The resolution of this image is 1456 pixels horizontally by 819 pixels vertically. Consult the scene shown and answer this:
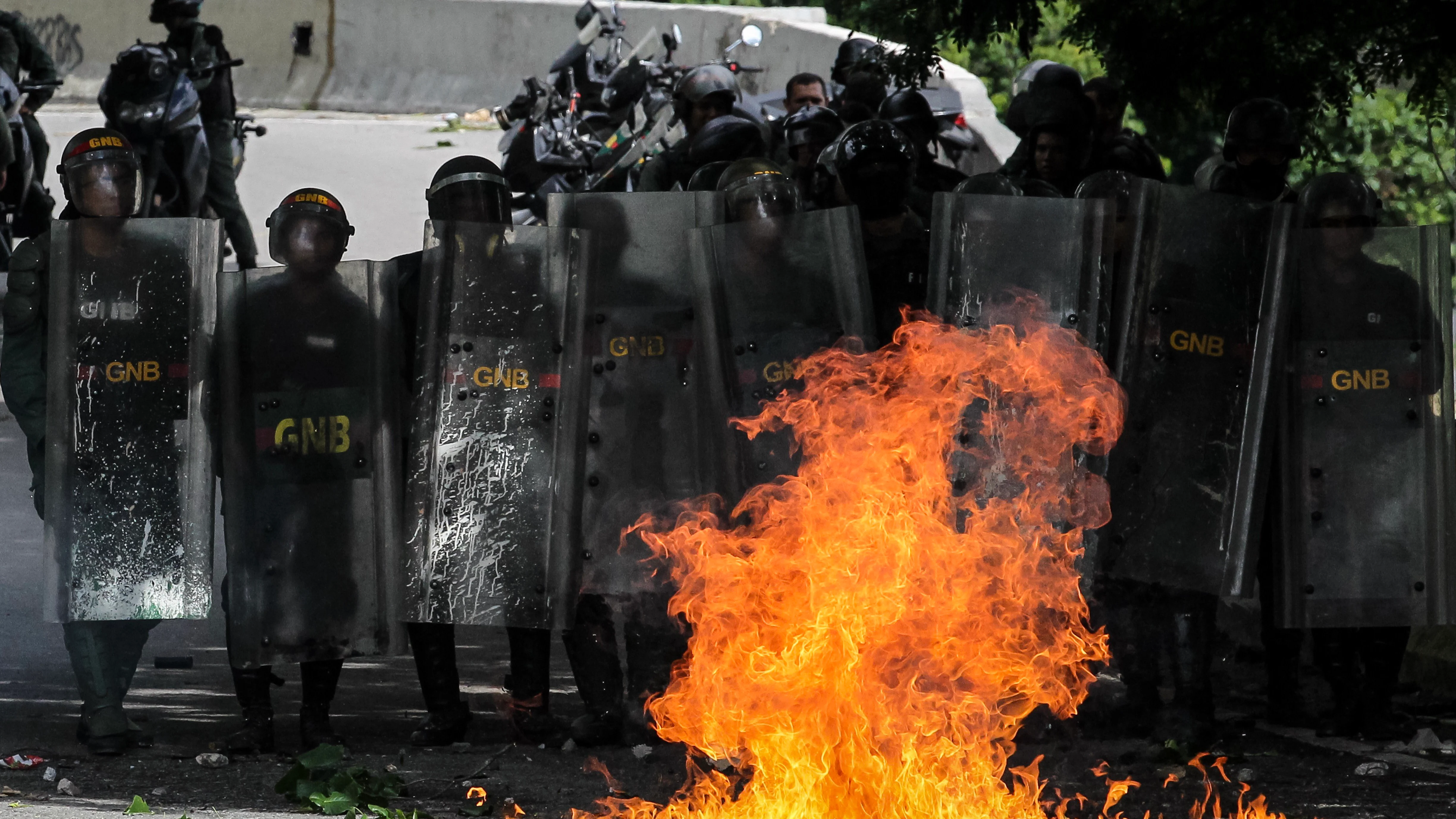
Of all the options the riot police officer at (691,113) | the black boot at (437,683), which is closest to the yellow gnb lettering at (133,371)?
the black boot at (437,683)

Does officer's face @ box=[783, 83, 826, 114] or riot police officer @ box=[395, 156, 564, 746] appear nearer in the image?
riot police officer @ box=[395, 156, 564, 746]

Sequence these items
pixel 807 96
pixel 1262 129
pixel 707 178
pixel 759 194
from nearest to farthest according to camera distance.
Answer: pixel 759 194 → pixel 1262 129 → pixel 707 178 → pixel 807 96

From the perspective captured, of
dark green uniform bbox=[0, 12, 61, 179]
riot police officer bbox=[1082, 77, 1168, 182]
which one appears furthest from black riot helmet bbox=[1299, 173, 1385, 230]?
dark green uniform bbox=[0, 12, 61, 179]

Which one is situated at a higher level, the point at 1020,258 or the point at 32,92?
the point at 32,92

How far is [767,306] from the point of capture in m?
5.92

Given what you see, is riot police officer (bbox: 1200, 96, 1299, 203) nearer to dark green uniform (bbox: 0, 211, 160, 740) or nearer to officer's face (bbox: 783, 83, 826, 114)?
officer's face (bbox: 783, 83, 826, 114)

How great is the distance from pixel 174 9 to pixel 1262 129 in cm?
804

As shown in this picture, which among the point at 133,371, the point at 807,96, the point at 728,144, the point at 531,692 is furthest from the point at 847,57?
the point at 133,371

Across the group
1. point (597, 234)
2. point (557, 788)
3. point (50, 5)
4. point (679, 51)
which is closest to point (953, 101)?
point (679, 51)

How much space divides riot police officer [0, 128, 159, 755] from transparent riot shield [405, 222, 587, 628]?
0.98 meters

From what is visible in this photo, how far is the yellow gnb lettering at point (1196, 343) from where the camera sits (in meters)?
5.86

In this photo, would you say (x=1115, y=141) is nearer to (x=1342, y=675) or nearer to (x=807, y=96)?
(x=807, y=96)

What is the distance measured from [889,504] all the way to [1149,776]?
1509 mm

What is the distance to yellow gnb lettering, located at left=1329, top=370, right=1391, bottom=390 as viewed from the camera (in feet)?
19.4
